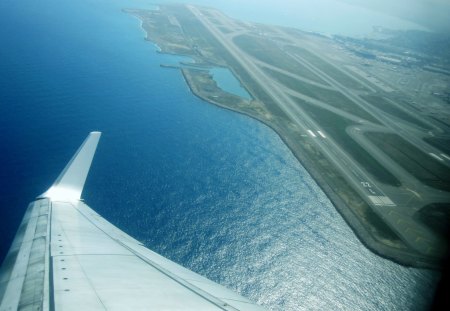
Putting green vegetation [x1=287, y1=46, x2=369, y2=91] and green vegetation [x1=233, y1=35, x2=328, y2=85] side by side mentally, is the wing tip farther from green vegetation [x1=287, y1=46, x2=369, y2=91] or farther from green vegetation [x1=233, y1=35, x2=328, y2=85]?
green vegetation [x1=287, y1=46, x2=369, y2=91]

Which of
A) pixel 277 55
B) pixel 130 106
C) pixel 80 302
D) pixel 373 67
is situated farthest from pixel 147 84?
pixel 373 67

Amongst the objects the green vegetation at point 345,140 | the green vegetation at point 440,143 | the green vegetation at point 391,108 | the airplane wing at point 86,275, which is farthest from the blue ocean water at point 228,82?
the airplane wing at point 86,275

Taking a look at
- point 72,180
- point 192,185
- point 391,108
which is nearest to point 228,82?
point 391,108

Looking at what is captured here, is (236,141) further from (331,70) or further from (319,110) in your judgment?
(331,70)

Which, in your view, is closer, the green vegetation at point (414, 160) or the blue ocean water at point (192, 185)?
the blue ocean water at point (192, 185)

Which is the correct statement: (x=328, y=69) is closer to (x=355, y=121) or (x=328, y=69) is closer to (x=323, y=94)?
(x=323, y=94)

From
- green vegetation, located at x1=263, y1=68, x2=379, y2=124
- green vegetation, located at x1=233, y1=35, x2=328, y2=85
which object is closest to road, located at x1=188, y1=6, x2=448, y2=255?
green vegetation, located at x1=263, y1=68, x2=379, y2=124

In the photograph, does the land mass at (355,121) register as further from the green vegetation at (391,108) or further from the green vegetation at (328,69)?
the green vegetation at (328,69)
